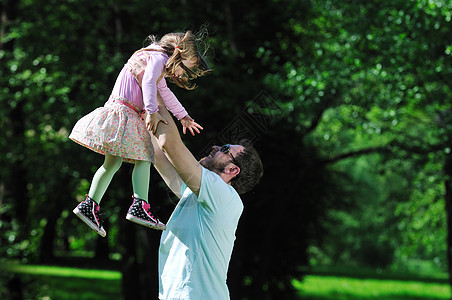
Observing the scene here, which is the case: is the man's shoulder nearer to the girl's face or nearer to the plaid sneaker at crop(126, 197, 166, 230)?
the plaid sneaker at crop(126, 197, 166, 230)

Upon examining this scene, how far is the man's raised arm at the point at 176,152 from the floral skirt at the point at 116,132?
11 centimetres

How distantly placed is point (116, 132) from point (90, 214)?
1.17 feet

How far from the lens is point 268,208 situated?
12.2m

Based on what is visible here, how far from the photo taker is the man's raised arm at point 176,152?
2547 mm

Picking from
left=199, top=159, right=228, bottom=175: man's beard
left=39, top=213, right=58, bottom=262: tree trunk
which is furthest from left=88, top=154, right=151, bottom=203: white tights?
left=39, top=213, right=58, bottom=262: tree trunk

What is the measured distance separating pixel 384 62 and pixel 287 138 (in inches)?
124

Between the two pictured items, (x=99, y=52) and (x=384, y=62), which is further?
(x=99, y=52)

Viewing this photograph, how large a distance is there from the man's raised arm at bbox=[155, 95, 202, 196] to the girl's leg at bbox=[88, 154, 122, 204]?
0.25 metres

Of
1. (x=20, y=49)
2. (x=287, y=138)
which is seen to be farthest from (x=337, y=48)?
(x=20, y=49)

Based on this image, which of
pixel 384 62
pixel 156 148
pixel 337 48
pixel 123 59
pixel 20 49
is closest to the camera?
pixel 156 148

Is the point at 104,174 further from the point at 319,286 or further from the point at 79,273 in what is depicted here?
the point at 79,273

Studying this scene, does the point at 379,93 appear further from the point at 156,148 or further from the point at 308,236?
the point at 156,148

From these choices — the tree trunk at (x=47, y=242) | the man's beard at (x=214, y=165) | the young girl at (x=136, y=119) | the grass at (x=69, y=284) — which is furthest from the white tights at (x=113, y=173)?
the tree trunk at (x=47, y=242)

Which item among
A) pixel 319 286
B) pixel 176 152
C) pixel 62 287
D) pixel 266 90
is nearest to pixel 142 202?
pixel 176 152
